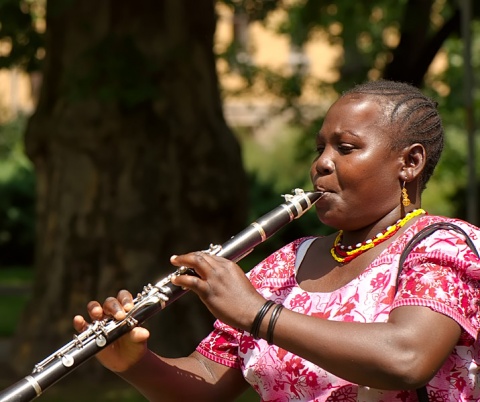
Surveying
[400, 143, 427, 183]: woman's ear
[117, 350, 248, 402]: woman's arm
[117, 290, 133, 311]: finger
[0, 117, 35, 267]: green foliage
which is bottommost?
[0, 117, 35, 267]: green foliage

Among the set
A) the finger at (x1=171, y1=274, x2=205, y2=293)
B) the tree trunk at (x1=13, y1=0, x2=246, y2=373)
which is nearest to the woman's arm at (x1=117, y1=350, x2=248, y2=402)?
the finger at (x1=171, y1=274, x2=205, y2=293)

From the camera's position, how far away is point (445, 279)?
8.29ft

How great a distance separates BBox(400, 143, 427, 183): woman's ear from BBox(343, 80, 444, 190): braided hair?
0.05 feet

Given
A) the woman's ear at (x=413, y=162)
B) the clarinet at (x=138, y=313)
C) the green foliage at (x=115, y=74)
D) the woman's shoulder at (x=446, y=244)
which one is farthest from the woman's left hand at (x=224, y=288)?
the green foliage at (x=115, y=74)

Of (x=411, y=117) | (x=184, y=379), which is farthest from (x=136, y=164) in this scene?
(x=411, y=117)

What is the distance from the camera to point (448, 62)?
15922 millimetres

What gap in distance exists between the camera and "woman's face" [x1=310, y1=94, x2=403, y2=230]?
2766mm

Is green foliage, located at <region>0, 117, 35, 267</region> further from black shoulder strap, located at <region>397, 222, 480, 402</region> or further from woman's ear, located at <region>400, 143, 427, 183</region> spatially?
black shoulder strap, located at <region>397, 222, 480, 402</region>

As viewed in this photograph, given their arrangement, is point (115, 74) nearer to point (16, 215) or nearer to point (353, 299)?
point (353, 299)

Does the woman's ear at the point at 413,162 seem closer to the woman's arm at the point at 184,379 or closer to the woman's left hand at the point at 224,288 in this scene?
the woman's left hand at the point at 224,288

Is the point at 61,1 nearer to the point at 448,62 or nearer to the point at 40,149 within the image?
the point at 40,149

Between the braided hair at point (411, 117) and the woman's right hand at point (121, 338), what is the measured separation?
780 mm

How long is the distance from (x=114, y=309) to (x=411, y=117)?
88cm

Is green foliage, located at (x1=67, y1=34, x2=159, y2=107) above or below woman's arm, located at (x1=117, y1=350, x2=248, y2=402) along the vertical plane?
below
